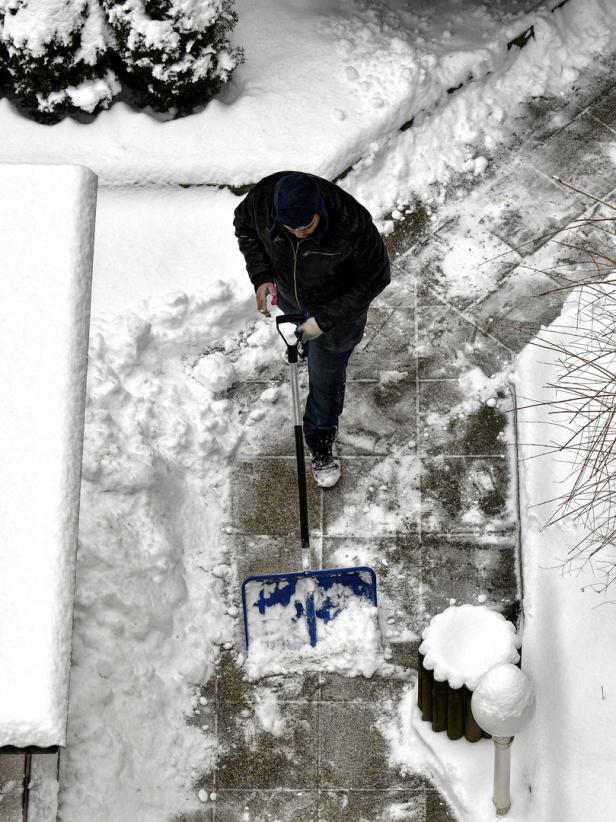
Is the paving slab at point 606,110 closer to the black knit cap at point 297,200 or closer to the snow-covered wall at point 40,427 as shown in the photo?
the black knit cap at point 297,200

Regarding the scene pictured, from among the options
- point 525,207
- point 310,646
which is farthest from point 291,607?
point 525,207

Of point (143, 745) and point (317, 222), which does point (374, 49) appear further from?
point (143, 745)

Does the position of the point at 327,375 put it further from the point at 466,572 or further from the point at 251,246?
the point at 466,572

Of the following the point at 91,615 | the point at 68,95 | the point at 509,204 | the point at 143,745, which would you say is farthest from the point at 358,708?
the point at 68,95

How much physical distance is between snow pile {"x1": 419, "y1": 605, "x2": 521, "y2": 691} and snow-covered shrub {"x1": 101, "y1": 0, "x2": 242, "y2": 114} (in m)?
3.90

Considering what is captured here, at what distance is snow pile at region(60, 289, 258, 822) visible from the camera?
495 cm

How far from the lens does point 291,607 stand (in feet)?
17.4

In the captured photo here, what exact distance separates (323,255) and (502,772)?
247 centimetres

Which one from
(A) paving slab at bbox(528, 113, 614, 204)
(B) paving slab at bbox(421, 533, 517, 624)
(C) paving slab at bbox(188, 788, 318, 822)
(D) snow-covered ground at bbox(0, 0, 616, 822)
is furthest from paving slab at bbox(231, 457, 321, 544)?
(A) paving slab at bbox(528, 113, 614, 204)

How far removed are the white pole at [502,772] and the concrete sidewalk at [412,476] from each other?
456 mm

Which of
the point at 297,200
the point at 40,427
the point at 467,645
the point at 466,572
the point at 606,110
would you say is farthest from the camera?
the point at 606,110

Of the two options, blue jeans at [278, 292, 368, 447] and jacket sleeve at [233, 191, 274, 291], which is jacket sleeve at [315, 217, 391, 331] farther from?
jacket sleeve at [233, 191, 274, 291]

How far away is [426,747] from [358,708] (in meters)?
0.41

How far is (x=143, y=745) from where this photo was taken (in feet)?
16.5
